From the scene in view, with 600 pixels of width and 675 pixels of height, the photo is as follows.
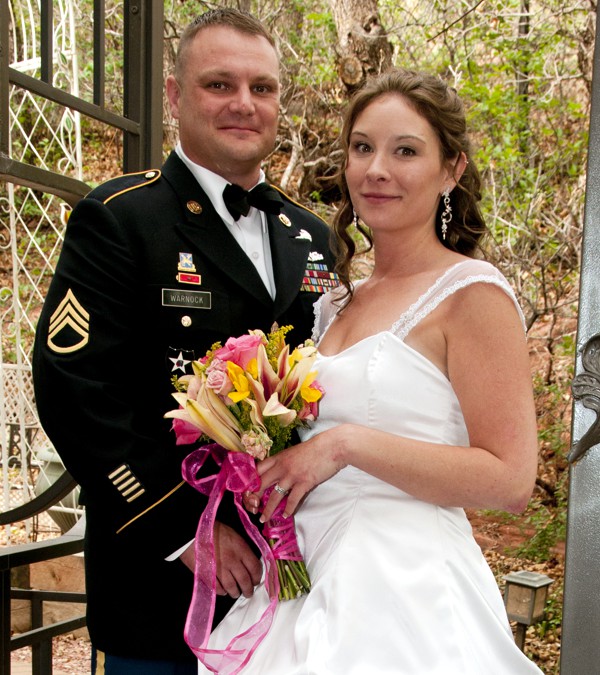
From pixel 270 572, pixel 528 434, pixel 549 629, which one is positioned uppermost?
pixel 528 434

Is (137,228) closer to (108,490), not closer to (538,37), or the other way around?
(108,490)

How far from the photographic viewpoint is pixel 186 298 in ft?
5.87

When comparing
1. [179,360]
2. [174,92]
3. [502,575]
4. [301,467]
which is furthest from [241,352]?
[502,575]

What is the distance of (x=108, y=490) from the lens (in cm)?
163

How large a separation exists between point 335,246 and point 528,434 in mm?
758

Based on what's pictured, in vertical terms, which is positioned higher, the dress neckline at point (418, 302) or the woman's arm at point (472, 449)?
the dress neckline at point (418, 302)

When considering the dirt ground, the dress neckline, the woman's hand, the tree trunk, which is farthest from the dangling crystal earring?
the tree trunk

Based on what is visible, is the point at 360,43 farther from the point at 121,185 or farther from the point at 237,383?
the point at 237,383

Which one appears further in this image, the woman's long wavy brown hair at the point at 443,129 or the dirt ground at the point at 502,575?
the dirt ground at the point at 502,575

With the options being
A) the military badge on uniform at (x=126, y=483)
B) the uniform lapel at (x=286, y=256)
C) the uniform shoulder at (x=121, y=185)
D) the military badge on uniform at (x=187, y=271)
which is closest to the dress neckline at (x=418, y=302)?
the uniform lapel at (x=286, y=256)

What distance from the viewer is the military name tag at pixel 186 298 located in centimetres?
177

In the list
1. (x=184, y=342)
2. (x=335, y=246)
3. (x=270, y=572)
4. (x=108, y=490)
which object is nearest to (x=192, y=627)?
(x=270, y=572)

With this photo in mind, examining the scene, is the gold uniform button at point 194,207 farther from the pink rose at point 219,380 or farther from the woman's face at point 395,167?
the pink rose at point 219,380

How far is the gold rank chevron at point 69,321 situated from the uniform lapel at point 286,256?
0.43 m
